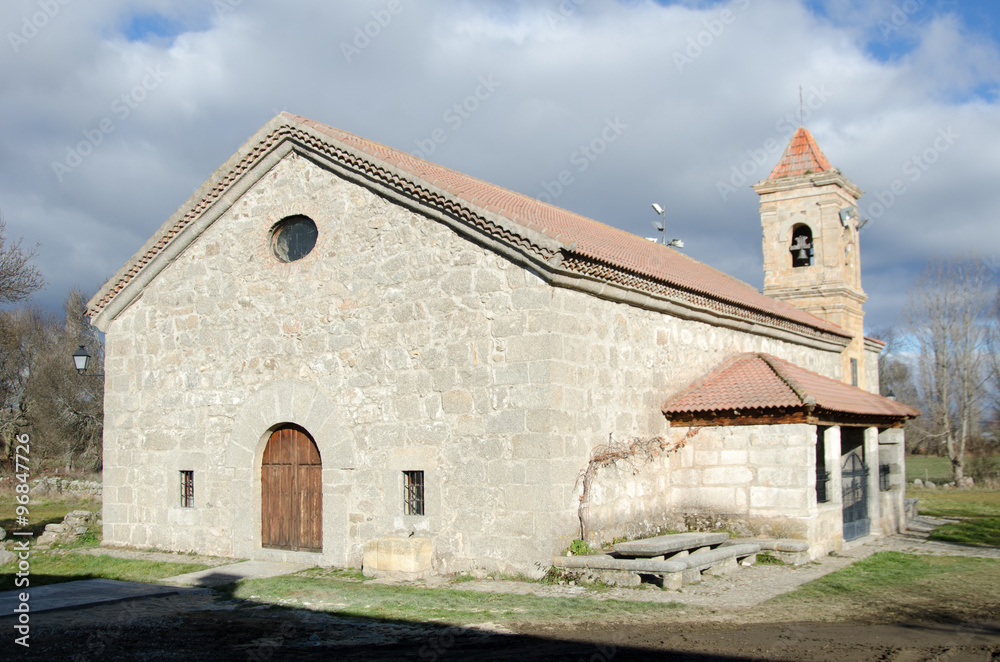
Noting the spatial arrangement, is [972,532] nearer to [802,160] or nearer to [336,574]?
[802,160]

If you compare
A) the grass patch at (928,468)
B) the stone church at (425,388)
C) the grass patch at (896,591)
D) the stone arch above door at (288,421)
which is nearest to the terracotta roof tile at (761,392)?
the stone church at (425,388)

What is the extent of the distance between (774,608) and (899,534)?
832 centimetres

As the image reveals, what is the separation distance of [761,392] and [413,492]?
5.34m

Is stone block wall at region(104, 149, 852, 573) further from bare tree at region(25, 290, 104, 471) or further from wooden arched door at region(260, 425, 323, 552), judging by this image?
bare tree at region(25, 290, 104, 471)

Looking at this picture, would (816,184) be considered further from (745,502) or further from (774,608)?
(774,608)

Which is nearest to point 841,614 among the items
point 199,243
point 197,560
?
point 197,560

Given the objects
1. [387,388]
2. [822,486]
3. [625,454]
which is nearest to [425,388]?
[387,388]

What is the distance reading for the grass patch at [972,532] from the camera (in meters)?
14.5

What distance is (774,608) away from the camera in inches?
347

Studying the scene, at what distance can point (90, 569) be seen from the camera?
39.5 feet

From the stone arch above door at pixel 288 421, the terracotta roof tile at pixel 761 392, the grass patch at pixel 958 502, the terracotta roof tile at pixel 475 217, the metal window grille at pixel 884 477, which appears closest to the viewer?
the terracotta roof tile at pixel 475 217

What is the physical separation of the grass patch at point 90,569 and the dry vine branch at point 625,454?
5.52 metres

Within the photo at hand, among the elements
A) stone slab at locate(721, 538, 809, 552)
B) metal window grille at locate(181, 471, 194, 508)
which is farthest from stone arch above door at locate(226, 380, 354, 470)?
stone slab at locate(721, 538, 809, 552)

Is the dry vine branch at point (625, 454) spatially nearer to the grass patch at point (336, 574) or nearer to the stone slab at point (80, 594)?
the grass patch at point (336, 574)
